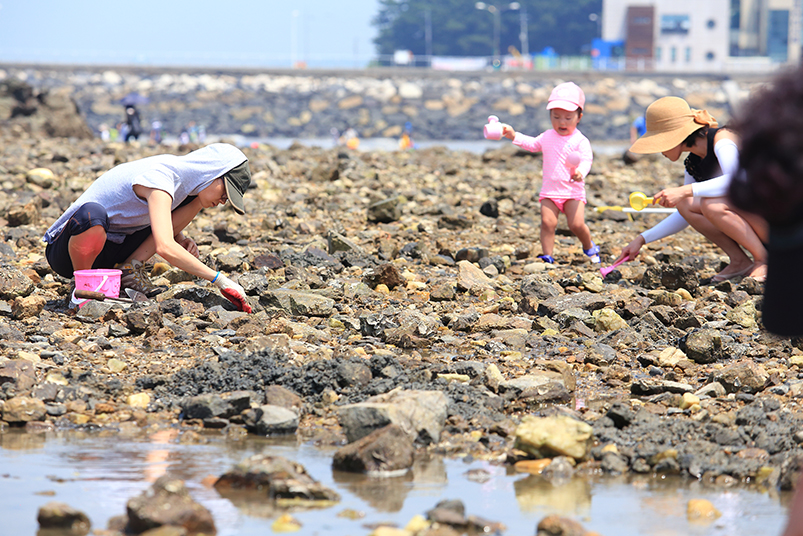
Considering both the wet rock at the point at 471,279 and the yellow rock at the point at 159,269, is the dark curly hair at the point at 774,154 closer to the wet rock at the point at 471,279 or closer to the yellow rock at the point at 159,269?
the wet rock at the point at 471,279

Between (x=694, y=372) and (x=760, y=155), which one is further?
(x=694, y=372)

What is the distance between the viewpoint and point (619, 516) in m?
2.70

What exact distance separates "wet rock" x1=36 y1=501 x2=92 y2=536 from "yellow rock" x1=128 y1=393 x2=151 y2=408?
1.27 metres

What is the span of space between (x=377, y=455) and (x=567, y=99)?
4.23m

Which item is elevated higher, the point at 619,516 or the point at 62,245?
the point at 62,245

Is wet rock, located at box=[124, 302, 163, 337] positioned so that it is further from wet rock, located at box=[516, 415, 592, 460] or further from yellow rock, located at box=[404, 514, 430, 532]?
yellow rock, located at box=[404, 514, 430, 532]

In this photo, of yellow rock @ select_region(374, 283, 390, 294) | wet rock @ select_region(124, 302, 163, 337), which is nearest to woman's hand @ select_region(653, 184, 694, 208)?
yellow rock @ select_region(374, 283, 390, 294)

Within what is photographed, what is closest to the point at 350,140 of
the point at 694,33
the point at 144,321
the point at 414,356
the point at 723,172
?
the point at 723,172

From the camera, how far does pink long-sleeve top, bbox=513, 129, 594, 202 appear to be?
22.2 feet

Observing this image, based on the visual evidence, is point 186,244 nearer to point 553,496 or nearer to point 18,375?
point 18,375

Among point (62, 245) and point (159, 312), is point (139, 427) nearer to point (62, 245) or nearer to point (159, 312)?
point (159, 312)

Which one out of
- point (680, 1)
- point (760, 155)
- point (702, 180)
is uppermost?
point (680, 1)

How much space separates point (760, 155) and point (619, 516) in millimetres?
1375

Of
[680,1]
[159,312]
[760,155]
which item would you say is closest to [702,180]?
[159,312]
